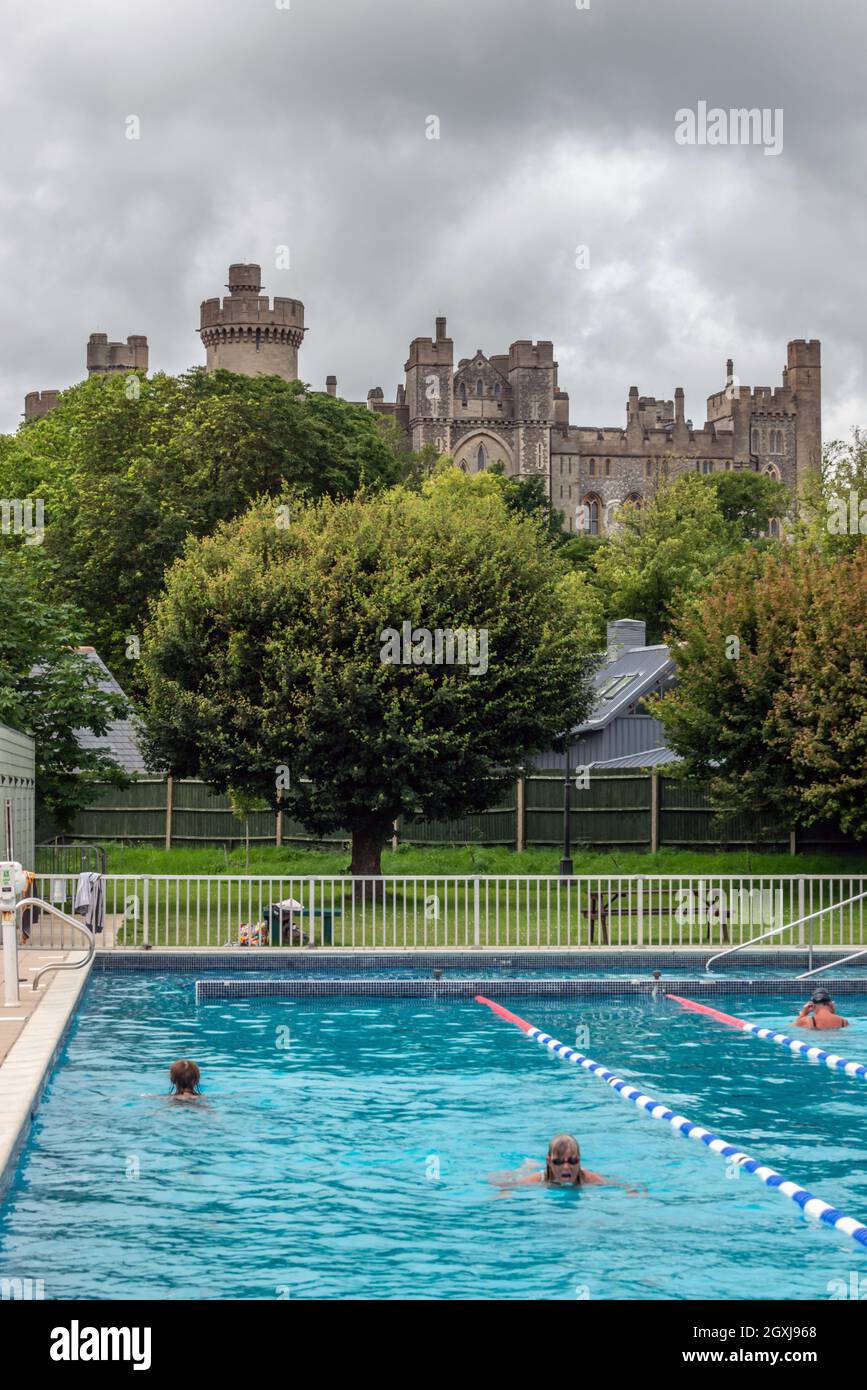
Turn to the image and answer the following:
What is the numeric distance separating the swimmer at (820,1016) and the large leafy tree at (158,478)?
33721 mm

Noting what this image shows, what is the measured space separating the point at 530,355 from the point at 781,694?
13185 cm

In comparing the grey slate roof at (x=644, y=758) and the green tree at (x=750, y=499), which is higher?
the green tree at (x=750, y=499)

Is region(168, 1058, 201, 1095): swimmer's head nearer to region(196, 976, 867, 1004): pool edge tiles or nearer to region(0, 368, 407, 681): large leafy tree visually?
region(196, 976, 867, 1004): pool edge tiles

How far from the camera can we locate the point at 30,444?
80.6 m

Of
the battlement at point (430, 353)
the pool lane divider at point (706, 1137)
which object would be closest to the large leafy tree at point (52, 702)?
the pool lane divider at point (706, 1137)

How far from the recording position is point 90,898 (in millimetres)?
24875

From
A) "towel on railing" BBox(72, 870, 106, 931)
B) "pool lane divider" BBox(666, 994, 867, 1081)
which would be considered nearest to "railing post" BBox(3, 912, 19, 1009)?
"towel on railing" BBox(72, 870, 106, 931)

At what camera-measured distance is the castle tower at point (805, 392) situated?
17850 cm

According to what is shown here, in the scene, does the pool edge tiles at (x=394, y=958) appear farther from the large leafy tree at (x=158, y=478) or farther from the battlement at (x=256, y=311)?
the battlement at (x=256, y=311)

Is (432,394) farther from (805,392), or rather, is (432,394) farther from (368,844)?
(368,844)

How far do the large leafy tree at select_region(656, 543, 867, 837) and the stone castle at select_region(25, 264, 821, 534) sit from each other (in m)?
109

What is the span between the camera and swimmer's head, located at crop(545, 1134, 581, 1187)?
39.5 ft

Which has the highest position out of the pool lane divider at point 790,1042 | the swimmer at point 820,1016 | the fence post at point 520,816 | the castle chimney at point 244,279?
the castle chimney at point 244,279
